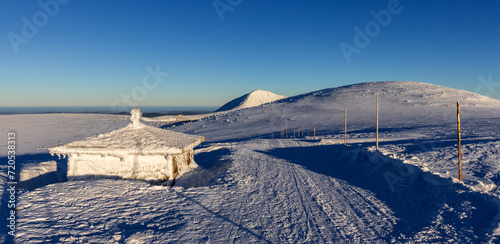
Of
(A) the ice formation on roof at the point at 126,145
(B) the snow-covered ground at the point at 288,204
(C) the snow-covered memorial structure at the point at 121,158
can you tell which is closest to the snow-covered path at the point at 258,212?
(B) the snow-covered ground at the point at 288,204

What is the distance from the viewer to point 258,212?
729 cm

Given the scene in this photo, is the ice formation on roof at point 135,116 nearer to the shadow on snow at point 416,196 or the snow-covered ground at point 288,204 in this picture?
the snow-covered ground at point 288,204

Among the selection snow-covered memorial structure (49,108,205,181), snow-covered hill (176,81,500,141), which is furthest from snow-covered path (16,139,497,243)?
snow-covered hill (176,81,500,141)

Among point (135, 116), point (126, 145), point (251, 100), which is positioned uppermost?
point (251, 100)

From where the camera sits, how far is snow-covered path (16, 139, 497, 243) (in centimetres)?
576

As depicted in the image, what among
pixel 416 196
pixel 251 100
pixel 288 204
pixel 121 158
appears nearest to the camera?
pixel 288 204

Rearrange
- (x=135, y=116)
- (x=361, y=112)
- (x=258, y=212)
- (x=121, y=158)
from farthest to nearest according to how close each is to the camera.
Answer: (x=361, y=112), (x=135, y=116), (x=121, y=158), (x=258, y=212)

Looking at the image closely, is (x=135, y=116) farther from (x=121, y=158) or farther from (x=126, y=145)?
(x=121, y=158)

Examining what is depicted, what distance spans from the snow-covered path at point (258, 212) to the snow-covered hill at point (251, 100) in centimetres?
11602

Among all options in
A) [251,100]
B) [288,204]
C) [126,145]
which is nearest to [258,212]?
[288,204]

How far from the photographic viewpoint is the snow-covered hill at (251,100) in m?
132

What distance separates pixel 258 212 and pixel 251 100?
131 m

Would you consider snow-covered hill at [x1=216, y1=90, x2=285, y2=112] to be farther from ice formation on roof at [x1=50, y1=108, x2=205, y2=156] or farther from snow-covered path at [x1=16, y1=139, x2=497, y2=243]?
snow-covered path at [x1=16, y1=139, x2=497, y2=243]

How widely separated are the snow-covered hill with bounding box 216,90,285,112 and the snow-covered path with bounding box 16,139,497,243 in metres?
116
